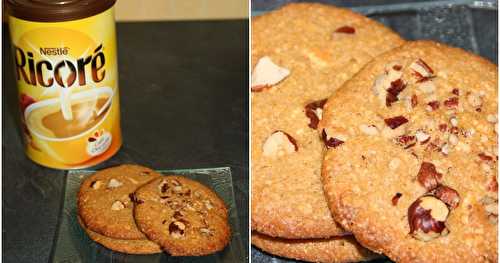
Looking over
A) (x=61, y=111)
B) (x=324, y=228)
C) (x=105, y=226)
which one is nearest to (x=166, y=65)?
(x=61, y=111)

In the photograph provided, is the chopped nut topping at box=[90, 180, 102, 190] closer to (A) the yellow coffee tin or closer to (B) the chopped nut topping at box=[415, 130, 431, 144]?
(A) the yellow coffee tin

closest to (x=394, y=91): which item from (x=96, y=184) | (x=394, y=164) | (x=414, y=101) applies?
(x=414, y=101)

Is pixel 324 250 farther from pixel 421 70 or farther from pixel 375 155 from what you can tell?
pixel 421 70

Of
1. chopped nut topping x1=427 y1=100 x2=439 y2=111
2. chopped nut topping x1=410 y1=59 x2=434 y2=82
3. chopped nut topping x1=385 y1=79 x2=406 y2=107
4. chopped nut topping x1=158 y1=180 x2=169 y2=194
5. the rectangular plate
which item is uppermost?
chopped nut topping x1=410 y1=59 x2=434 y2=82

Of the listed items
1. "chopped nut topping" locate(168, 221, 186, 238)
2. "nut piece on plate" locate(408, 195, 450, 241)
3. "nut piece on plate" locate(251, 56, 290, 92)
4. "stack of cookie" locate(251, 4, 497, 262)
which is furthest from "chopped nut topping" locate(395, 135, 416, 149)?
"chopped nut topping" locate(168, 221, 186, 238)

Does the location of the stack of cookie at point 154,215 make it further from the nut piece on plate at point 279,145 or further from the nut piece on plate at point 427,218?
the nut piece on plate at point 427,218
